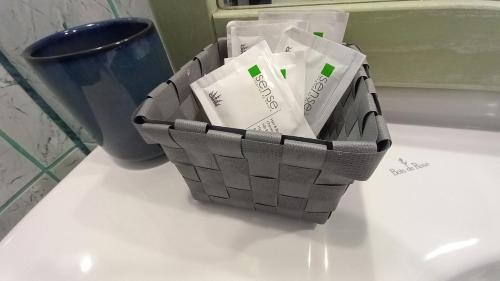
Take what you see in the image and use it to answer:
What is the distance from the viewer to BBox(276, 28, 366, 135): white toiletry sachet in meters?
0.27

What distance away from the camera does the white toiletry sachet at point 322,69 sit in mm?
266

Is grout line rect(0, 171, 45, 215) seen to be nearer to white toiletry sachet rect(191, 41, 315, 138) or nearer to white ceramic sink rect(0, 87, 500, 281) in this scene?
white ceramic sink rect(0, 87, 500, 281)

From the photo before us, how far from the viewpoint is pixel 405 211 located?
28 centimetres

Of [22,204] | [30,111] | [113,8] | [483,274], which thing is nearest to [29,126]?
[30,111]

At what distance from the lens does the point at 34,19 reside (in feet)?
1.15

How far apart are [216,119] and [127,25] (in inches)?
7.6

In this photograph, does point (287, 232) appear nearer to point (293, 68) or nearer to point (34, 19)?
point (293, 68)

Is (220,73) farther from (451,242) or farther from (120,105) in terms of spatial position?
(451,242)


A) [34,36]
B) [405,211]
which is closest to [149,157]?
[34,36]

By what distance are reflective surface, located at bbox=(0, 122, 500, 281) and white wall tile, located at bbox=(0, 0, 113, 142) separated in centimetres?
22

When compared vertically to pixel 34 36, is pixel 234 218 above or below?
below

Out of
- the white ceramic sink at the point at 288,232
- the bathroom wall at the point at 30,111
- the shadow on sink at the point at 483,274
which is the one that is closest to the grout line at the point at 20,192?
the bathroom wall at the point at 30,111

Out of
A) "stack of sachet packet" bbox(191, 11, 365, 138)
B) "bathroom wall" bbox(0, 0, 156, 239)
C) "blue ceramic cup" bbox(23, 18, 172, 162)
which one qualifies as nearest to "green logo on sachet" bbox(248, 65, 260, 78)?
"stack of sachet packet" bbox(191, 11, 365, 138)

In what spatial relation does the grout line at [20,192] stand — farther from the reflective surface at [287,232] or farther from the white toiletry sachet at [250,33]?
the white toiletry sachet at [250,33]
